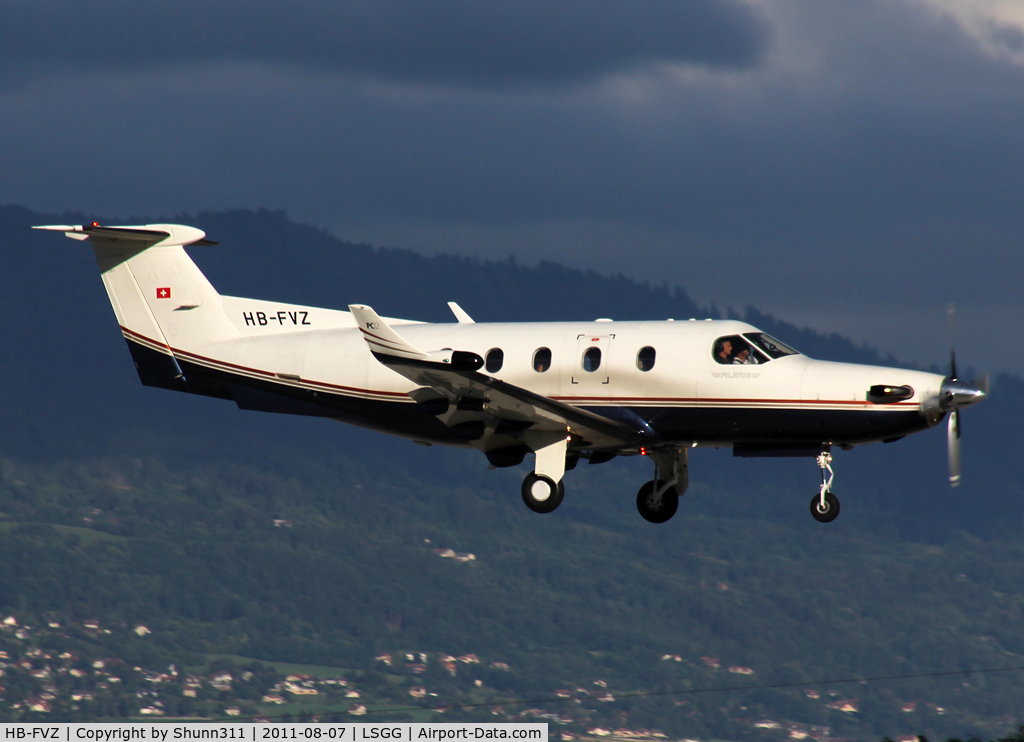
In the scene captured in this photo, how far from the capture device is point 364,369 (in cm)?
3166

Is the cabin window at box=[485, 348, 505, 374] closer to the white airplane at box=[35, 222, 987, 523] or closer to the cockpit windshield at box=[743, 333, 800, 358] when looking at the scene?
the white airplane at box=[35, 222, 987, 523]

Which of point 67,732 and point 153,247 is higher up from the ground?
point 153,247

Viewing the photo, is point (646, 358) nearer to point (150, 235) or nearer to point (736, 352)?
point (736, 352)

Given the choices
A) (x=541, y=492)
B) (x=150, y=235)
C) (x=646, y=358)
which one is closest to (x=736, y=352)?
(x=646, y=358)

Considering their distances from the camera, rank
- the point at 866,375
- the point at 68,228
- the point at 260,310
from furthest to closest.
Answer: the point at 260,310
the point at 68,228
the point at 866,375

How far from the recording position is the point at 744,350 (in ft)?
95.5

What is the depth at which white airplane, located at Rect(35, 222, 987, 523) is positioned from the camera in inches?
1117

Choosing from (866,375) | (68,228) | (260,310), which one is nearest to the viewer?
(866,375)

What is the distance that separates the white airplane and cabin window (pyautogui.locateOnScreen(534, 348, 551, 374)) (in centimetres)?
3

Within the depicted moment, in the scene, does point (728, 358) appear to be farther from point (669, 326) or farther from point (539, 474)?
point (539, 474)

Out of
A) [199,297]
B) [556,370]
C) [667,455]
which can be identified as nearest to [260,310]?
[199,297]

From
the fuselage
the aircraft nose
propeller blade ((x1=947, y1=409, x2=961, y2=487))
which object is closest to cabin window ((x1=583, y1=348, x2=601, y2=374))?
the fuselage

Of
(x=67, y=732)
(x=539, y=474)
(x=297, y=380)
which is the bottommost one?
(x=67, y=732)

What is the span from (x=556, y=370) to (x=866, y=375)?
6.14m
